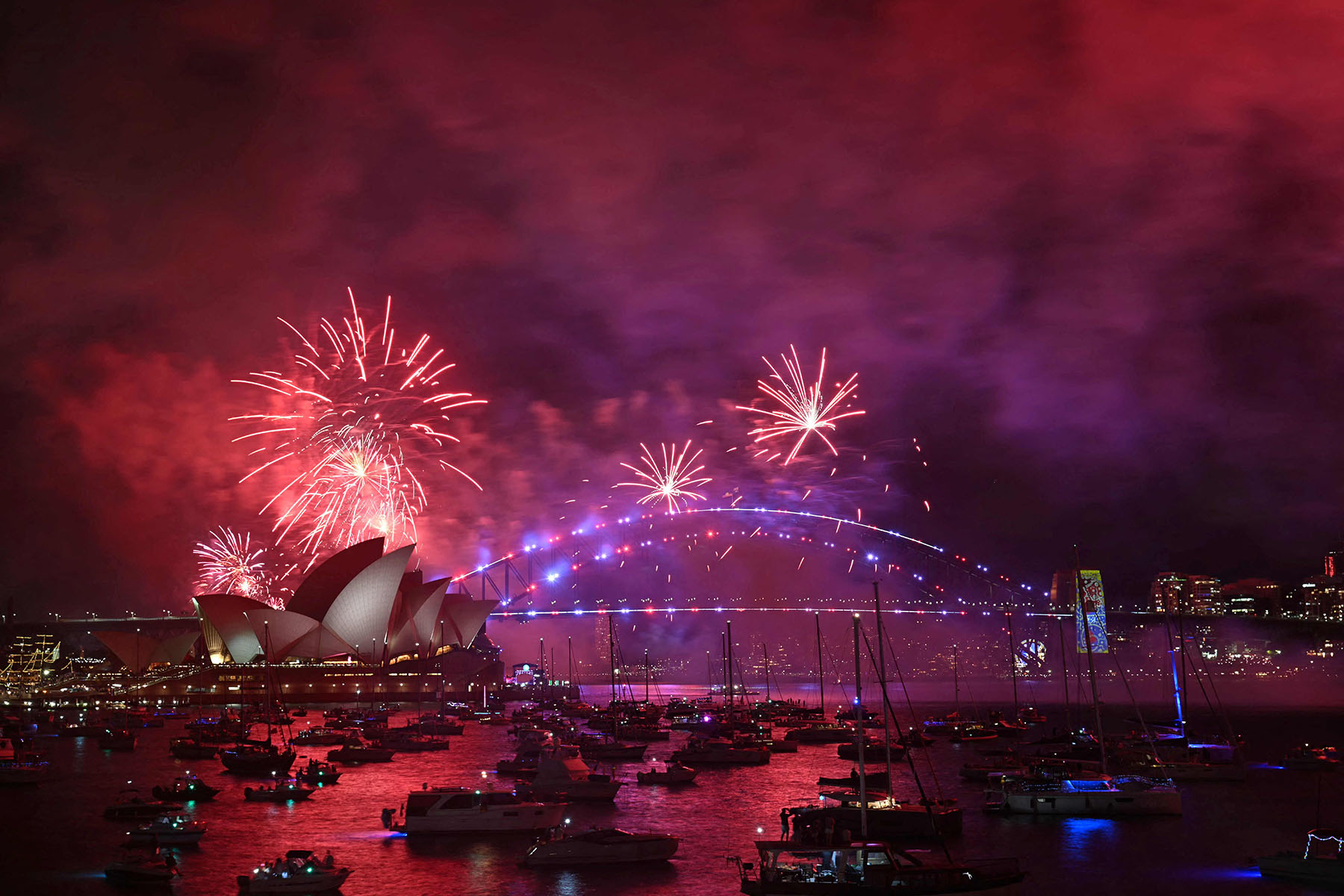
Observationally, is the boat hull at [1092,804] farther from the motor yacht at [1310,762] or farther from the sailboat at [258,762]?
the sailboat at [258,762]

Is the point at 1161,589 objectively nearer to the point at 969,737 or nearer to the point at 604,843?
the point at 969,737

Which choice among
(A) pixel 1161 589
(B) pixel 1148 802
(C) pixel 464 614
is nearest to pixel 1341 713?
(A) pixel 1161 589

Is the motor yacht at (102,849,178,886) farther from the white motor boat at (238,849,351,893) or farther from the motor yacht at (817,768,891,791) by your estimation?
the motor yacht at (817,768,891,791)

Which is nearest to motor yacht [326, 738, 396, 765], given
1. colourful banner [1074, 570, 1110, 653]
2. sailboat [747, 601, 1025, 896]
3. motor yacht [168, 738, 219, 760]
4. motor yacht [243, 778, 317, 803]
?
motor yacht [168, 738, 219, 760]

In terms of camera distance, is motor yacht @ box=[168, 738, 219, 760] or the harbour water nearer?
the harbour water

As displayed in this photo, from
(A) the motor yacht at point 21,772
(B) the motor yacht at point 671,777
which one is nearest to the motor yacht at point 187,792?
(A) the motor yacht at point 21,772

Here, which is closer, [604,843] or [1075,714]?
[604,843]
